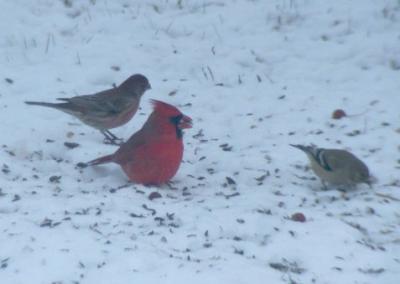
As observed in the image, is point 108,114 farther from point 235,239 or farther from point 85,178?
point 235,239

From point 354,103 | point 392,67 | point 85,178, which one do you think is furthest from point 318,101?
point 85,178

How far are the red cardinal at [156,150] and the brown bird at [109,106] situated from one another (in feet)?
3.00

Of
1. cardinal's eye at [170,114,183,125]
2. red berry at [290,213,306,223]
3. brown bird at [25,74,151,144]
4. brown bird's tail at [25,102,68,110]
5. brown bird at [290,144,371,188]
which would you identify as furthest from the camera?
brown bird at [25,74,151,144]

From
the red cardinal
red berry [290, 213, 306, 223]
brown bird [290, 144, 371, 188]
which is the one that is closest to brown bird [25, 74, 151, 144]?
the red cardinal

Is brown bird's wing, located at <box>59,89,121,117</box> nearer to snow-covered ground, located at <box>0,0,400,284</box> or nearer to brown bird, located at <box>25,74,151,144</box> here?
brown bird, located at <box>25,74,151,144</box>

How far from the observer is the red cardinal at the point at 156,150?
675cm

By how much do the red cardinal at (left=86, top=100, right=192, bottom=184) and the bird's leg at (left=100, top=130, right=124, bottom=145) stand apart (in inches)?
33.9

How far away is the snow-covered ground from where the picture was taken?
520 centimetres

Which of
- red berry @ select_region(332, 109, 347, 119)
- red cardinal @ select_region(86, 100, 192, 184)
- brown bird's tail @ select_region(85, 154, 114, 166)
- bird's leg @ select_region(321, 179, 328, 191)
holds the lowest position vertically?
bird's leg @ select_region(321, 179, 328, 191)

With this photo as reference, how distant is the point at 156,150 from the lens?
678 cm

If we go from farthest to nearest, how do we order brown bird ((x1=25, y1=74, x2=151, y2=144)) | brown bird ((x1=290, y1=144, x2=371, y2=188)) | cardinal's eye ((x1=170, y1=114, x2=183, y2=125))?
brown bird ((x1=25, y1=74, x2=151, y2=144)) → cardinal's eye ((x1=170, y1=114, x2=183, y2=125)) → brown bird ((x1=290, y1=144, x2=371, y2=188))

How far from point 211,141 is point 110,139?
0.89 m

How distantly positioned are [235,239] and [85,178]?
1.78 m

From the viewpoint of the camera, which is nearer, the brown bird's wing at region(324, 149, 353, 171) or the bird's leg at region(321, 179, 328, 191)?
the brown bird's wing at region(324, 149, 353, 171)
